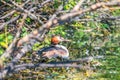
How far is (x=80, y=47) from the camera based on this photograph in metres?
4.50

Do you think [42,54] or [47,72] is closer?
[47,72]

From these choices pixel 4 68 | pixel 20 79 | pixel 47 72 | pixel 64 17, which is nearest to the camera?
pixel 64 17

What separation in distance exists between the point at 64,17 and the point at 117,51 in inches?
124

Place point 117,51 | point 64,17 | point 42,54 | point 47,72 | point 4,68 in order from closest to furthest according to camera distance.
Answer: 1. point 64,17
2. point 4,68
3. point 47,72
4. point 42,54
5. point 117,51

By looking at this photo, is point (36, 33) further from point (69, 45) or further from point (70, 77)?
point (69, 45)

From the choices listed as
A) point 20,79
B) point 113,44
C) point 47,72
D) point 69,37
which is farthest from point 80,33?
point 20,79

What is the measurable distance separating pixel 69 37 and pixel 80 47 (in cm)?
26

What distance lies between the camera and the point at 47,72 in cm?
359

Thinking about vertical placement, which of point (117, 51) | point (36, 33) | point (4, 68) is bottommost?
point (117, 51)

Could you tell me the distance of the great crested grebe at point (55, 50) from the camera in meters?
4.15

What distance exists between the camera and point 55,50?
4484 mm

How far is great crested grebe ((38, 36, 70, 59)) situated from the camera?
4.15 m

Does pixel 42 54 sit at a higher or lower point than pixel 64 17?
lower

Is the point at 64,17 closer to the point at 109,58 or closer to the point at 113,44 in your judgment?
the point at 109,58
